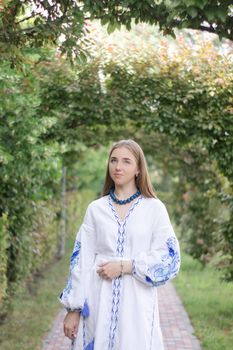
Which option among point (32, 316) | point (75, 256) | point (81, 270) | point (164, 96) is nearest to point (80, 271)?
point (81, 270)

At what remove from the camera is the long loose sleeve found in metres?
3.55

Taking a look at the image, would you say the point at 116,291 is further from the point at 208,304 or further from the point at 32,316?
the point at 208,304

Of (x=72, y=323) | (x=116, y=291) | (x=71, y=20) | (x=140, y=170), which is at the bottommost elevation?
(x=72, y=323)

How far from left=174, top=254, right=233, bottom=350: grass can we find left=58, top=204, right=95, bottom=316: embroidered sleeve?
3767 millimetres

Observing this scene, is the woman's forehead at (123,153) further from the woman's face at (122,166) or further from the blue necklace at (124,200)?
the blue necklace at (124,200)

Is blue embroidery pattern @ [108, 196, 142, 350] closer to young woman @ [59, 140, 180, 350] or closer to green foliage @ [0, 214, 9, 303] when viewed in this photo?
young woman @ [59, 140, 180, 350]

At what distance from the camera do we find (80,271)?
142 inches

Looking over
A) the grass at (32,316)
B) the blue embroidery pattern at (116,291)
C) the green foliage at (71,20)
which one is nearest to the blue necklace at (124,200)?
the blue embroidery pattern at (116,291)

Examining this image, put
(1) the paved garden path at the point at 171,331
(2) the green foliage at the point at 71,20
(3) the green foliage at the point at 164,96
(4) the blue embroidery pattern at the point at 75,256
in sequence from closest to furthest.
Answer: (4) the blue embroidery pattern at the point at 75,256, (2) the green foliage at the point at 71,20, (1) the paved garden path at the point at 171,331, (3) the green foliage at the point at 164,96

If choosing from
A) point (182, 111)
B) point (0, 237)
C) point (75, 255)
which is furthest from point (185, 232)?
point (75, 255)

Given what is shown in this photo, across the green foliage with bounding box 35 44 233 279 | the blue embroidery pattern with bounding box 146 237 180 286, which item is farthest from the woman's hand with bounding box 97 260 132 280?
the green foliage with bounding box 35 44 233 279

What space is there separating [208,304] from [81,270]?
686 centimetres

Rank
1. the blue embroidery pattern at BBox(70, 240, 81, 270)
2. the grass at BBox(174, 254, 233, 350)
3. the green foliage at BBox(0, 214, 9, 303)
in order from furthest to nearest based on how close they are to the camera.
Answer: the grass at BBox(174, 254, 233, 350)
the green foliage at BBox(0, 214, 9, 303)
the blue embroidery pattern at BBox(70, 240, 81, 270)

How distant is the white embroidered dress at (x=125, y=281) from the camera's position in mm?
3537
